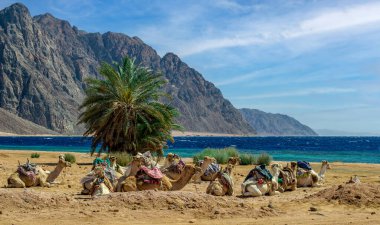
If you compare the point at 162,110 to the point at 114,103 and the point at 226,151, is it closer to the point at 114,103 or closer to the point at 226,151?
the point at 114,103

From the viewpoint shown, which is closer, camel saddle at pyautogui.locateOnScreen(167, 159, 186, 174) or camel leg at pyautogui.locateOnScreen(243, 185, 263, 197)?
camel leg at pyautogui.locateOnScreen(243, 185, 263, 197)

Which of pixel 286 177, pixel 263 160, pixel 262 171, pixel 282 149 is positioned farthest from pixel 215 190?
pixel 282 149

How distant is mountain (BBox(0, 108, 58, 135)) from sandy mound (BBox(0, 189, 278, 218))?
550ft

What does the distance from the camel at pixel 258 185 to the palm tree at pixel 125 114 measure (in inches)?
616

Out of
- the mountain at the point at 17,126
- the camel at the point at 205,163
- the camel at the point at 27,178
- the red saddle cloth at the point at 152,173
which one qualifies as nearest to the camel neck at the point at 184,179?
the red saddle cloth at the point at 152,173

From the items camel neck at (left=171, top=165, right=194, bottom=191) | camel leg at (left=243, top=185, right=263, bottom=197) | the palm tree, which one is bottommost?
camel leg at (left=243, top=185, right=263, bottom=197)

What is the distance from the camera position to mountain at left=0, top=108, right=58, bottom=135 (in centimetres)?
17394

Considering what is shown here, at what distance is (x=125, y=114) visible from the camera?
3144 centimetres

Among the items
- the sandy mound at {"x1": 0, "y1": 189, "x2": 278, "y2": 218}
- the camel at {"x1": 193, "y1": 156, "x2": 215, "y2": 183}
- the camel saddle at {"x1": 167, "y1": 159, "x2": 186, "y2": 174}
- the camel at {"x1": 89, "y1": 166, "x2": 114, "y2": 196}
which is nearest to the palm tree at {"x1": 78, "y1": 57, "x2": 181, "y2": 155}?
the camel saddle at {"x1": 167, "y1": 159, "x2": 186, "y2": 174}

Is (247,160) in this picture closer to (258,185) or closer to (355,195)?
(258,185)

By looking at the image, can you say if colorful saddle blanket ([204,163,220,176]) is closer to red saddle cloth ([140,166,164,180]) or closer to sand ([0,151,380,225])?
red saddle cloth ([140,166,164,180])

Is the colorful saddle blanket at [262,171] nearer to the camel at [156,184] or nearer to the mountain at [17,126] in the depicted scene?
the camel at [156,184]

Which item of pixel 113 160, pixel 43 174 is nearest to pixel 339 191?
pixel 113 160

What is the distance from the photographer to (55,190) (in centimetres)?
1678
